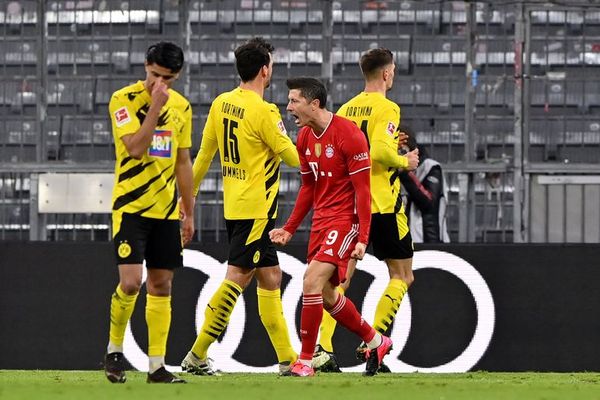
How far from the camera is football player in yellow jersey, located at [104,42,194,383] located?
7992 mm

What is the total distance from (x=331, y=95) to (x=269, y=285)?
2.75 meters

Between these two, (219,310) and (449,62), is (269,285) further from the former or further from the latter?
(449,62)

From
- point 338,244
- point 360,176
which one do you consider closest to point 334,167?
point 360,176

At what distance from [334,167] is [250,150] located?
572mm

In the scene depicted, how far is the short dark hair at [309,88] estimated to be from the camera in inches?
364

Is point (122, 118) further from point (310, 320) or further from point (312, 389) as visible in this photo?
point (310, 320)

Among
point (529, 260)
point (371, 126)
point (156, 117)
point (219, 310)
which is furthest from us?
point (529, 260)

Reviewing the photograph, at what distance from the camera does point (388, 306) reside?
1011 centimetres

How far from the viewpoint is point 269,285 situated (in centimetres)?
973

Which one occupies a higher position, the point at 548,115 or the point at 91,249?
the point at 548,115

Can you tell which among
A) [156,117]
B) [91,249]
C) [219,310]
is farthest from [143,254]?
[91,249]

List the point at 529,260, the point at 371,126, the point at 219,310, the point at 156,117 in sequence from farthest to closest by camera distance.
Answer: the point at 529,260
the point at 371,126
the point at 219,310
the point at 156,117

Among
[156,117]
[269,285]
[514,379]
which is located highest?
[156,117]

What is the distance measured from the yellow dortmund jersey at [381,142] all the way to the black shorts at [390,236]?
0.18 ft
